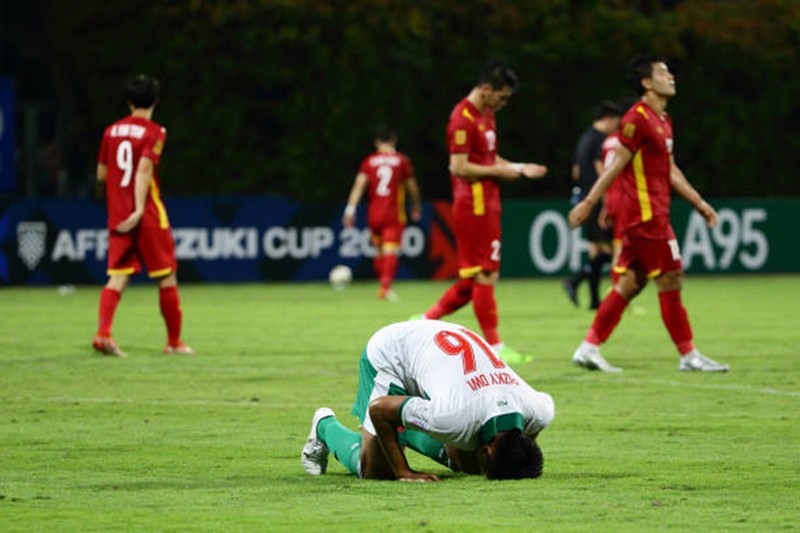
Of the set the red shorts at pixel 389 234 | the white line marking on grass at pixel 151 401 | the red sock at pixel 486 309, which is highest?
the red sock at pixel 486 309

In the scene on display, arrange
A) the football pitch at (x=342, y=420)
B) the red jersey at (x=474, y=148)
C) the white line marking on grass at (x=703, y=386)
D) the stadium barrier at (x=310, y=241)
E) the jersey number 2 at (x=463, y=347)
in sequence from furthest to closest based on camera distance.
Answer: the stadium barrier at (x=310, y=241) < the red jersey at (x=474, y=148) < the white line marking on grass at (x=703, y=386) < the jersey number 2 at (x=463, y=347) < the football pitch at (x=342, y=420)

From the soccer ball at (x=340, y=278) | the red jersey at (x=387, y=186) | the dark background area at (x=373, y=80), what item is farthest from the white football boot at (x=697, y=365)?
the dark background area at (x=373, y=80)

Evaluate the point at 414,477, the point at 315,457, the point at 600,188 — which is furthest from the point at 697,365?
the point at 414,477

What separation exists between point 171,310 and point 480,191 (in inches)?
107

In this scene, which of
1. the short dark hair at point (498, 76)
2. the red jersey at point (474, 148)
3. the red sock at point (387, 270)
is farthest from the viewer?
the red sock at point (387, 270)

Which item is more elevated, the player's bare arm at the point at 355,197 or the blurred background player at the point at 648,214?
the blurred background player at the point at 648,214

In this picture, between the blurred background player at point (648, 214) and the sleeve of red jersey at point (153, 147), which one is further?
the sleeve of red jersey at point (153, 147)

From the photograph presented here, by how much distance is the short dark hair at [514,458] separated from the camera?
318 inches

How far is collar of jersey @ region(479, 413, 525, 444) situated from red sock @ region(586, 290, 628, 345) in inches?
226

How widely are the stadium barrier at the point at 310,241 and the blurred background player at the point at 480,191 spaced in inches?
467

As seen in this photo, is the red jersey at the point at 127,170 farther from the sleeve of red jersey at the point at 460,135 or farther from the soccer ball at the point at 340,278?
the soccer ball at the point at 340,278

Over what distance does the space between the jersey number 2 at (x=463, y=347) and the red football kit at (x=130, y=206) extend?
7.07 meters

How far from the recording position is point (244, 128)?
29906 millimetres

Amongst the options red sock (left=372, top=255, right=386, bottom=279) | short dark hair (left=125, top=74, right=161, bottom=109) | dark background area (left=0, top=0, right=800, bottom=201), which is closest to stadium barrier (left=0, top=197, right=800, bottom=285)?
red sock (left=372, top=255, right=386, bottom=279)
